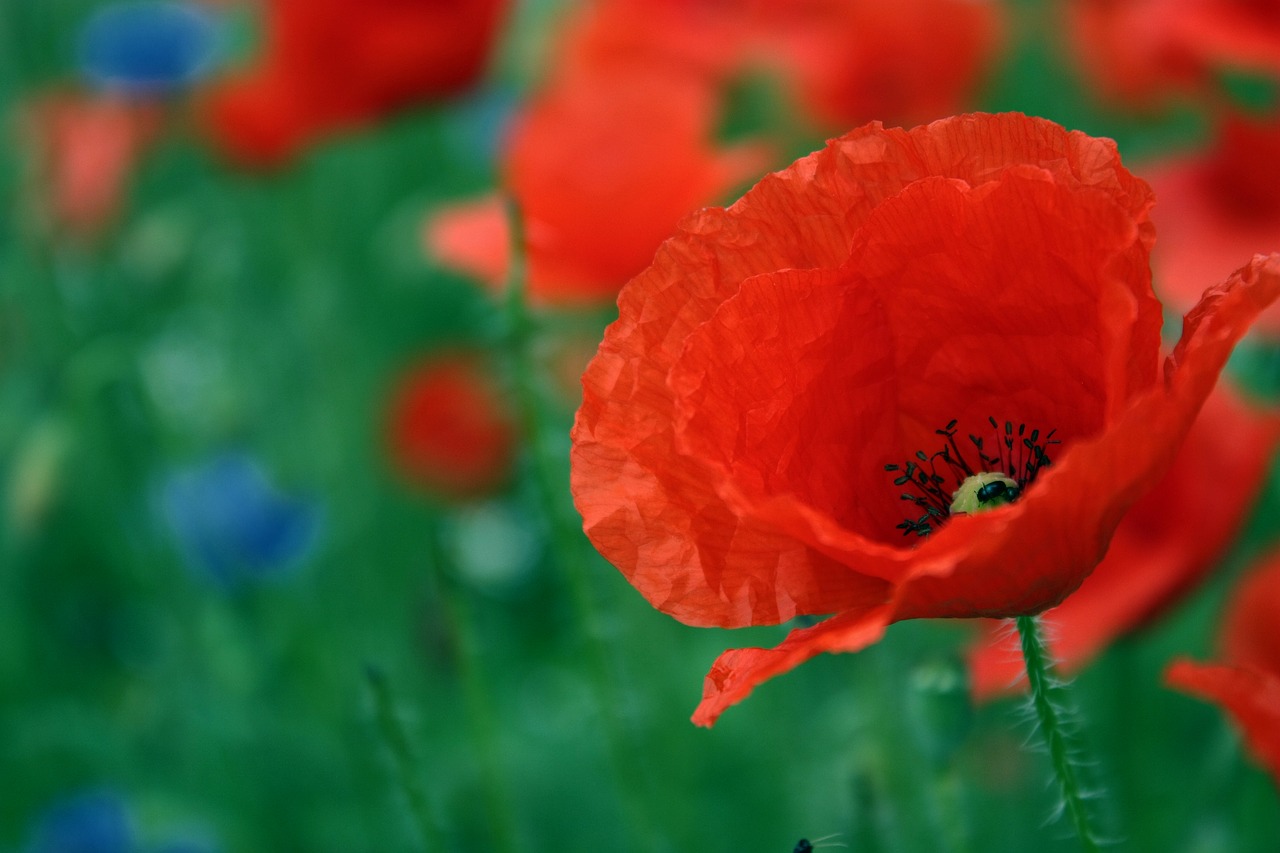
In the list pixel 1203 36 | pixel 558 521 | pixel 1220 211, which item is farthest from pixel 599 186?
pixel 1220 211

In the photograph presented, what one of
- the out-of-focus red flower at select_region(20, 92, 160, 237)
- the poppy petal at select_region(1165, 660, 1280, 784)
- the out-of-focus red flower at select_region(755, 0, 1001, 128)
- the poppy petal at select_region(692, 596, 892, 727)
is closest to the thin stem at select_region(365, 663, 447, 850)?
the poppy petal at select_region(692, 596, 892, 727)

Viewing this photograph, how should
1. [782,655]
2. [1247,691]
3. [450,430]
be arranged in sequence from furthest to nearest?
[450,430] < [1247,691] < [782,655]

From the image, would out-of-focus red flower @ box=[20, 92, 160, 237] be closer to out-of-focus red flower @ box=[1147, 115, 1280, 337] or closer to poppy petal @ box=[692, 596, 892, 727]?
out-of-focus red flower @ box=[1147, 115, 1280, 337]

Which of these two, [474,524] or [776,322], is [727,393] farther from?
[474,524]

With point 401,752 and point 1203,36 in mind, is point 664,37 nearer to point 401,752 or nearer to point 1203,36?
point 1203,36

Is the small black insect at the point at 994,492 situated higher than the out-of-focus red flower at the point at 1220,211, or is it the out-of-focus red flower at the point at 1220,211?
the out-of-focus red flower at the point at 1220,211

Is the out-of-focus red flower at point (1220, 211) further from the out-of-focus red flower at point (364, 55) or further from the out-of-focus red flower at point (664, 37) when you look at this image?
the out-of-focus red flower at point (364, 55)

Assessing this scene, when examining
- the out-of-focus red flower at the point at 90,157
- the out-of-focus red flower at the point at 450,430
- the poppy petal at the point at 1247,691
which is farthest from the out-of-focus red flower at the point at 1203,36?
the out-of-focus red flower at the point at 90,157

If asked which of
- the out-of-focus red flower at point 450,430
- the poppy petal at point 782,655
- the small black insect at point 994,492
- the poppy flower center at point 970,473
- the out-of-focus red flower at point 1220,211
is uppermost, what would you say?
the out-of-focus red flower at point 450,430
